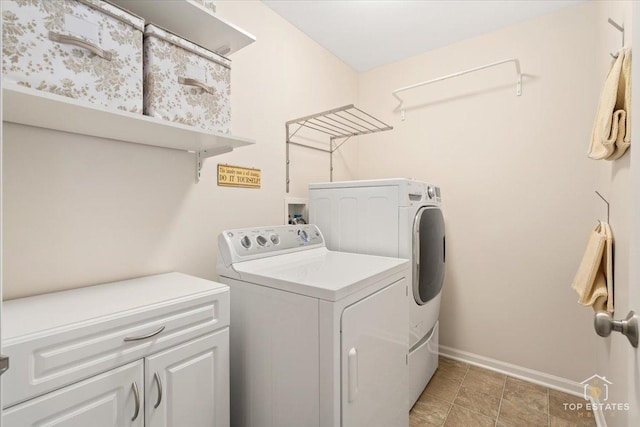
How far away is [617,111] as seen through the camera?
1.26 m

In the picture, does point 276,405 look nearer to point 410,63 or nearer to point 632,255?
point 632,255

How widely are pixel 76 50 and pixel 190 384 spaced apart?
1199 mm

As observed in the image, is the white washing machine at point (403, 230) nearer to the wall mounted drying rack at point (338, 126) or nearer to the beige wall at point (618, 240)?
the wall mounted drying rack at point (338, 126)

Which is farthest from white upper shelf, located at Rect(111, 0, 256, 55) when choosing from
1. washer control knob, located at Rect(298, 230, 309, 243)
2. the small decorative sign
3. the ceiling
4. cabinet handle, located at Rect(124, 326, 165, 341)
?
cabinet handle, located at Rect(124, 326, 165, 341)

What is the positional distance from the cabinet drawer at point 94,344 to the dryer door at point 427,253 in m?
1.21

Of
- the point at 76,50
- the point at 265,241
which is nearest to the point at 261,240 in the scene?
the point at 265,241

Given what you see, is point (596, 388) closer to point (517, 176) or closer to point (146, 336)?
point (517, 176)

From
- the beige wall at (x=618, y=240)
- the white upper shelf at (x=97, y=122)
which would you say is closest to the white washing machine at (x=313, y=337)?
the white upper shelf at (x=97, y=122)

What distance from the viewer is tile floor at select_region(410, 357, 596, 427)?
1.82 metres

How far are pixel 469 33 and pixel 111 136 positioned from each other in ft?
8.64

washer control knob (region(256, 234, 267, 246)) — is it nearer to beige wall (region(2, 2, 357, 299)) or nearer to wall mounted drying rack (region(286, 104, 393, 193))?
beige wall (region(2, 2, 357, 299))

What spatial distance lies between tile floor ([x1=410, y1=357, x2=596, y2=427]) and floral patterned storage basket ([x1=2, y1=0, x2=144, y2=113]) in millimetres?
2296

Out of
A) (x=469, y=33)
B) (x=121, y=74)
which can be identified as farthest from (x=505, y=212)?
(x=121, y=74)

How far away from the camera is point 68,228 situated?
122 centimetres
